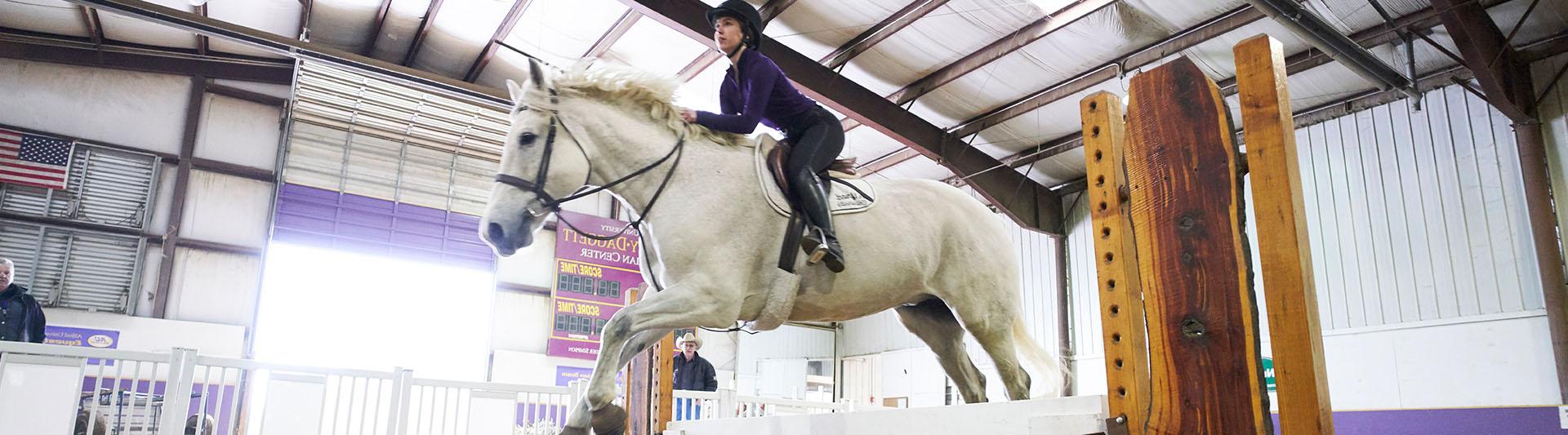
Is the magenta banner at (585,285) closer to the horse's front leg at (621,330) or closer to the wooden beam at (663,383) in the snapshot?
the wooden beam at (663,383)

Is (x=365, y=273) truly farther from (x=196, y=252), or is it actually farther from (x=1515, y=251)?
(x=1515, y=251)

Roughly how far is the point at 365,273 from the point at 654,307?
53.3 feet

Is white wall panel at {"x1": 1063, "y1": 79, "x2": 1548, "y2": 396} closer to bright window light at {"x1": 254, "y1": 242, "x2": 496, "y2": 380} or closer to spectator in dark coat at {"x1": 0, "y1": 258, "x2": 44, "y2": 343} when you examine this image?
spectator in dark coat at {"x1": 0, "y1": 258, "x2": 44, "y2": 343}

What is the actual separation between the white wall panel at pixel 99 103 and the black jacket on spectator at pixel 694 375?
39.3 ft

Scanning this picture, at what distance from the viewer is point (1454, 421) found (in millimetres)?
10578

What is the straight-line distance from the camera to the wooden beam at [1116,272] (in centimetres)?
205

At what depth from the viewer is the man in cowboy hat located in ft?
32.4

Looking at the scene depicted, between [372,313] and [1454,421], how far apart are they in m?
17.3

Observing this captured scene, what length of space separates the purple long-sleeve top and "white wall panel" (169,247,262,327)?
15.4 m

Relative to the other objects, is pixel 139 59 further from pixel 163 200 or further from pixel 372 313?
pixel 372 313

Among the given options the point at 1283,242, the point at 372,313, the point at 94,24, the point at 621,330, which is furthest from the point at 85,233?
the point at 1283,242

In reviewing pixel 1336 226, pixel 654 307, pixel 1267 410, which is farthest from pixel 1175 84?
pixel 1336 226

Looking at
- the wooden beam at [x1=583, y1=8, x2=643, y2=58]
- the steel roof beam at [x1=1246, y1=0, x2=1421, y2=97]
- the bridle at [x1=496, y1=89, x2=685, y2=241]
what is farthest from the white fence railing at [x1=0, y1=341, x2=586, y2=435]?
the steel roof beam at [x1=1246, y1=0, x2=1421, y2=97]

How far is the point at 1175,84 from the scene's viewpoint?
84.9 inches
